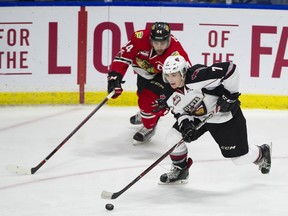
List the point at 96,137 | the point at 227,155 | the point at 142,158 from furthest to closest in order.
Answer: the point at 96,137
the point at 142,158
the point at 227,155

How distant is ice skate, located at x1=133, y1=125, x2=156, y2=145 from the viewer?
6.11m

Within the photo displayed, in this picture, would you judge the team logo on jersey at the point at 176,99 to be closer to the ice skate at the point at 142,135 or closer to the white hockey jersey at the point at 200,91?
the white hockey jersey at the point at 200,91

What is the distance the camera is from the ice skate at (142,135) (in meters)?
6.11

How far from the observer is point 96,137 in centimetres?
636

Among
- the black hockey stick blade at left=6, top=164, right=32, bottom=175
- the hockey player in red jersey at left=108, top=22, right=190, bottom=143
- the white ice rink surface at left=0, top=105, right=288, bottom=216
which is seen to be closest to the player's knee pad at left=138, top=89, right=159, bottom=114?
the hockey player in red jersey at left=108, top=22, right=190, bottom=143

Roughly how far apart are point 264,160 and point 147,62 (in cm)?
132

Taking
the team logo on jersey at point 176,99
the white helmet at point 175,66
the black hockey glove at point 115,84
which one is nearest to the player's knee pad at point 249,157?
the team logo on jersey at point 176,99

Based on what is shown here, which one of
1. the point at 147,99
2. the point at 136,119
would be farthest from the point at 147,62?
the point at 136,119

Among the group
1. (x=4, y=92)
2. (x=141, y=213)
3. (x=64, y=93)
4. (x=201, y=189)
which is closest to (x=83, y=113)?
(x=64, y=93)

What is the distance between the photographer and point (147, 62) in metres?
5.86

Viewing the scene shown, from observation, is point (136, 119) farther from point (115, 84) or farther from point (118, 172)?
point (118, 172)

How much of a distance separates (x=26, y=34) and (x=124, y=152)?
2002mm

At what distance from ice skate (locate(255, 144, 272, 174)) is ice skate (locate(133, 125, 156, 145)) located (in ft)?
4.28

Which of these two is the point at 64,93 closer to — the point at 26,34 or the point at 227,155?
the point at 26,34
